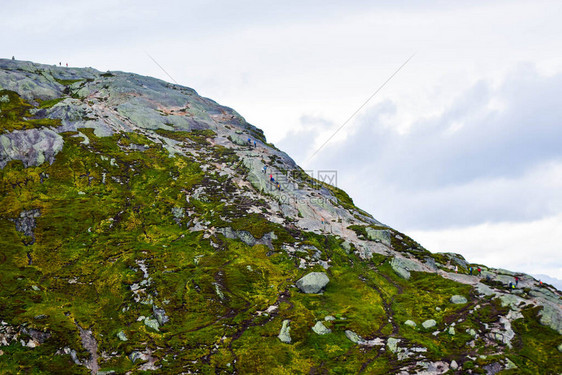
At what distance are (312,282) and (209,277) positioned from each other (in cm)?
2106

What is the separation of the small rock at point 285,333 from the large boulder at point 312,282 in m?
12.3

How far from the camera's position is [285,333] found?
201 ft

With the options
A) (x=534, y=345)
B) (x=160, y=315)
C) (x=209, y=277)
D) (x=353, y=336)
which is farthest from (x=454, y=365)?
(x=160, y=315)

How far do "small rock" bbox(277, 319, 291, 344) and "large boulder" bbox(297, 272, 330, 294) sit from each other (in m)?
12.3

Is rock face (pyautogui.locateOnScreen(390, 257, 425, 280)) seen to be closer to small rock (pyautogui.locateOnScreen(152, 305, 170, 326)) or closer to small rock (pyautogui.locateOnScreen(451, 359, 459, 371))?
small rock (pyautogui.locateOnScreen(451, 359, 459, 371))

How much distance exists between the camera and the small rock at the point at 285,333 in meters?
60.4

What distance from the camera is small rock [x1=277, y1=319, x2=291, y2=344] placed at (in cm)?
6038

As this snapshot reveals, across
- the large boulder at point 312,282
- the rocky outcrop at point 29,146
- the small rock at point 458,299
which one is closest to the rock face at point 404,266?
the small rock at point 458,299

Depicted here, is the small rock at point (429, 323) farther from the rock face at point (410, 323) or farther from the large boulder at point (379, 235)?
the large boulder at point (379, 235)

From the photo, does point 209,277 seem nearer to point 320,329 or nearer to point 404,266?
point 320,329

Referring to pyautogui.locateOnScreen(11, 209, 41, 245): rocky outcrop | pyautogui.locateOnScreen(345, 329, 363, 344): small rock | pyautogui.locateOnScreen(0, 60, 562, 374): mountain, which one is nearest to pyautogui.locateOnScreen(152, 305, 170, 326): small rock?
pyautogui.locateOnScreen(0, 60, 562, 374): mountain

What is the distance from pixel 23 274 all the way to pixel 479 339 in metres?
80.9

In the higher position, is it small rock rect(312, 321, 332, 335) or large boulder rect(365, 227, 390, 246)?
large boulder rect(365, 227, 390, 246)

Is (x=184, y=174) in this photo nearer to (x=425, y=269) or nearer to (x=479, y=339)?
(x=425, y=269)
